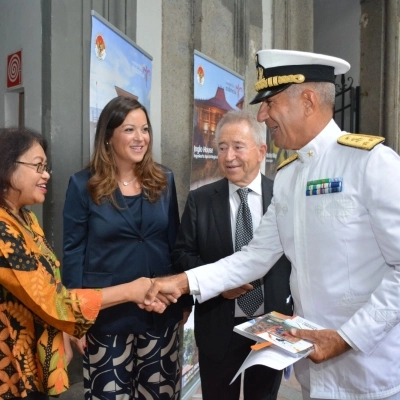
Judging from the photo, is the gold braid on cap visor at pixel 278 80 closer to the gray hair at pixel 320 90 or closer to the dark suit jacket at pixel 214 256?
the gray hair at pixel 320 90

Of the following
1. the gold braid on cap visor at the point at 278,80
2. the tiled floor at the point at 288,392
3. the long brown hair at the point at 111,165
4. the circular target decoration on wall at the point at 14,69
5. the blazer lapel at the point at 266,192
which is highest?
the circular target decoration on wall at the point at 14,69

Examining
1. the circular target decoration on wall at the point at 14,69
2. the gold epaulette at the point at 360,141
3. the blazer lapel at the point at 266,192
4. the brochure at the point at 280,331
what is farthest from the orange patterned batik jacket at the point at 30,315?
the circular target decoration on wall at the point at 14,69

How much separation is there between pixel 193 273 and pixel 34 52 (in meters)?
1.58

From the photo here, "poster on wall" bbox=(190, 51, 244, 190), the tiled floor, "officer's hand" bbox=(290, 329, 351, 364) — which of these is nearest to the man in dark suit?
"officer's hand" bbox=(290, 329, 351, 364)

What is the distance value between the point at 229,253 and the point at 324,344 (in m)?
0.79

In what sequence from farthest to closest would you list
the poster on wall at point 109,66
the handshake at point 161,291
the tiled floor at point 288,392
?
the tiled floor at point 288,392 → the poster on wall at point 109,66 → the handshake at point 161,291

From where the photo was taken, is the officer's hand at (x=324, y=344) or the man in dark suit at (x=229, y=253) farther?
the man in dark suit at (x=229, y=253)

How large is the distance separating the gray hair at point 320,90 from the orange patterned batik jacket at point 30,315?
106 cm

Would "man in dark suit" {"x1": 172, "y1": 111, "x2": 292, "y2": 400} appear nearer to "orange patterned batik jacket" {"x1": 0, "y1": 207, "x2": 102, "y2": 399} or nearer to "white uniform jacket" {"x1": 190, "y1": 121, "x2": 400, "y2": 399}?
"white uniform jacket" {"x1": 190, "y1": 121, "x2": 400, "y2": 399}

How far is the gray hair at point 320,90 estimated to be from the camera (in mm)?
1552

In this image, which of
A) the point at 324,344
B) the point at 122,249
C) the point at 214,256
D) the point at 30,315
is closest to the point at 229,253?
the point at 214,256

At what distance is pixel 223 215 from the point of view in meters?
2.12

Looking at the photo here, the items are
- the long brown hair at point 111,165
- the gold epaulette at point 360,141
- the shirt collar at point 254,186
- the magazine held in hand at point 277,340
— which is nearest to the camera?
the magazine held in hand at point 277,340

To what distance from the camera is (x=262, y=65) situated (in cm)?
168
